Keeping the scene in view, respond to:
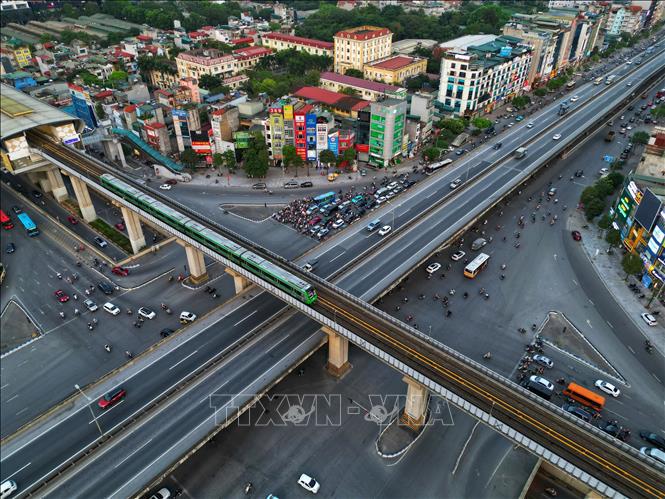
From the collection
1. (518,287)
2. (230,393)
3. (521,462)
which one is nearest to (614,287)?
(518,287)

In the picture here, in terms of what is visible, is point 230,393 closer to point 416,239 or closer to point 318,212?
point 416,239

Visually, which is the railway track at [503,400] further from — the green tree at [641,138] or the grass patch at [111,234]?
the green tree at [641,138]

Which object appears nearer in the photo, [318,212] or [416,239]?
[416,239]

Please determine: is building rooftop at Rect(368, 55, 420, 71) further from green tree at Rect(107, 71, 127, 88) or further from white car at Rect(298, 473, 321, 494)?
white car at Rect(298, 473, 321, 494)

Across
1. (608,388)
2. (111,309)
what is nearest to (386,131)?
(111,309)

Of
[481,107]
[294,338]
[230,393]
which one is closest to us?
[230,393]

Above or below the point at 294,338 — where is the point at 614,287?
below

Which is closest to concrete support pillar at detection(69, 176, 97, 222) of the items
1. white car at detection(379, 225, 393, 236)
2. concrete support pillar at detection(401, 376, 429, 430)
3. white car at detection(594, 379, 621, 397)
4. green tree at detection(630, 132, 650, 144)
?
white car at detection(379, 225, 393, 236)
